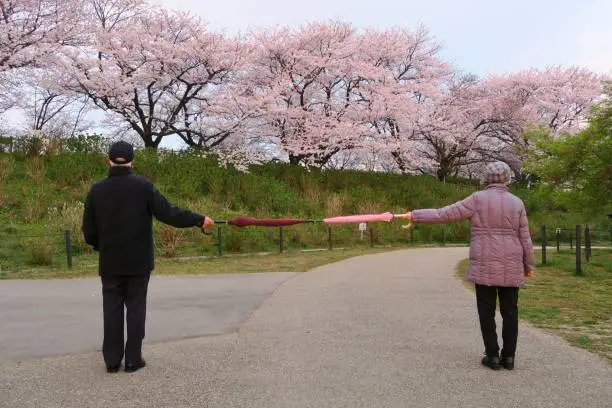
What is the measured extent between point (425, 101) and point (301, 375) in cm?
3482

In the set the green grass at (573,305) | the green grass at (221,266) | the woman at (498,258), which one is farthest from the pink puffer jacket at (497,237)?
the green grass at (221,266)

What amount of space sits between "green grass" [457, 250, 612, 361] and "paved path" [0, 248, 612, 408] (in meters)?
0.40

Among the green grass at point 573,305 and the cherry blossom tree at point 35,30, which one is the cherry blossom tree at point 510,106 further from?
the green grass at point 573,305

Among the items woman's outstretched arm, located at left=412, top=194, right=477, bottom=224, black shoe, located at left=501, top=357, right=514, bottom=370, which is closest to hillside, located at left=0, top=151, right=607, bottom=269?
woman's outstretched arm, located at left=412, top=194, right=477, bottom=224

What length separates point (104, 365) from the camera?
4.56 m

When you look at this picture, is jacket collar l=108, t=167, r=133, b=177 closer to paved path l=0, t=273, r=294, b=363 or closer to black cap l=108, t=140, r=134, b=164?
black cap l=108, t=140, r=134, b=164

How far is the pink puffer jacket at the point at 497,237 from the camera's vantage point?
4.46 meters

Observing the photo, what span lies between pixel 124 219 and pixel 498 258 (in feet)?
9.71

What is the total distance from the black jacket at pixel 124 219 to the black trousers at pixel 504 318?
8.38 feet

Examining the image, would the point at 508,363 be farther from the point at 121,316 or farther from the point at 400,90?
the point at 400,90

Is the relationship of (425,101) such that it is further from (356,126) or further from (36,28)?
(36,28)

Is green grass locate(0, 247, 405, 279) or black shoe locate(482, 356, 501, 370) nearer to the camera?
black shoe locate(482, 356, 501, 370)

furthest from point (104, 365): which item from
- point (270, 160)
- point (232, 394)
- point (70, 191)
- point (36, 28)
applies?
point (270, 160)

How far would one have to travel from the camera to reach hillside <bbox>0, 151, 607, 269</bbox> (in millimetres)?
15758
